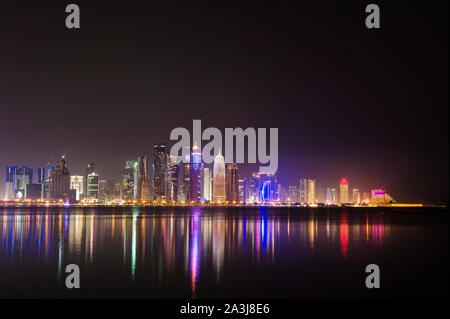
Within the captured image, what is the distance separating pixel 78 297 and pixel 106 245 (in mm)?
18167

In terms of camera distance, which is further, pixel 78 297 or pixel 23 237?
pixel 23 237

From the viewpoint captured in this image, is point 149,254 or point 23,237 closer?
point 149,254

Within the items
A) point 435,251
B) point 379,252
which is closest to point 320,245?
point 379,252

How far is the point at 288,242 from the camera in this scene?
41094mm
